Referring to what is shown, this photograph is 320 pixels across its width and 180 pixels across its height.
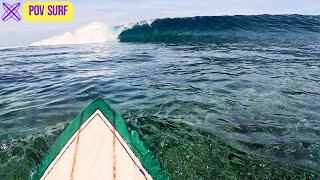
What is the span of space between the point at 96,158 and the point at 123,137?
→ 24.7 inches

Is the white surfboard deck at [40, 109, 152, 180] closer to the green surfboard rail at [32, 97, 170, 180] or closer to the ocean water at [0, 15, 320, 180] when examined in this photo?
the green surfboard rail at [32, 97, 170, 180]

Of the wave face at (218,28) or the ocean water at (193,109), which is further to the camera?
the wave face at (218,28)

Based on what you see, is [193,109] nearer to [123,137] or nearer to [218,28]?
[123,137]

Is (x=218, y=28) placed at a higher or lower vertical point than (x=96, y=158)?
higher

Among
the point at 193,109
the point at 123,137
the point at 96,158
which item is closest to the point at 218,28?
the point at 193,109

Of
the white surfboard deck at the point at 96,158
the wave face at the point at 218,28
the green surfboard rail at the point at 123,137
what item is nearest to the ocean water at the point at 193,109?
the green surfboard rail at the point at 123,137

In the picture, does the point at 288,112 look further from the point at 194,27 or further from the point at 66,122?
the point at 194,27

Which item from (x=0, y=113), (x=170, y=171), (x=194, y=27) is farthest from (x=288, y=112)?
(x=194, y=27)

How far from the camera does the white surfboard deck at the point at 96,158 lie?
10.3 feet

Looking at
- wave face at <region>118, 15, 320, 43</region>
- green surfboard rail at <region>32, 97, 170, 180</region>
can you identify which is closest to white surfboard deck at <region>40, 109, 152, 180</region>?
green surfboard rail at <region>32, 97, 170, 180</region>

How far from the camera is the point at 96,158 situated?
334 centimetres

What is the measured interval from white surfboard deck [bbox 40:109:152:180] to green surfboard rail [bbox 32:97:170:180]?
9 centimetres

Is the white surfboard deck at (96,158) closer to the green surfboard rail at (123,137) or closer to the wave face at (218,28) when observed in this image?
the green surfboard rail at (123,137)

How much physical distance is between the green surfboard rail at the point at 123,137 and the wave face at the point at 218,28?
17.5m
